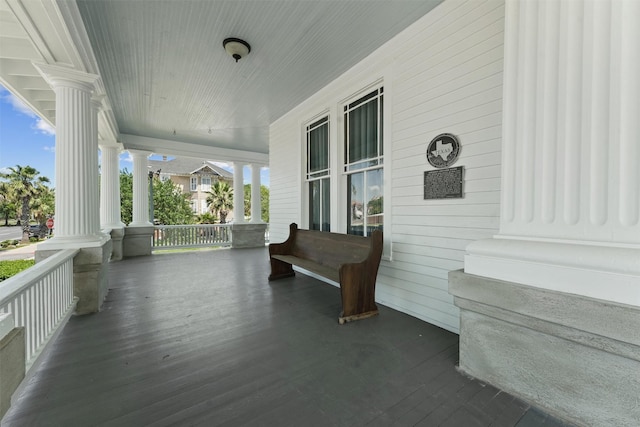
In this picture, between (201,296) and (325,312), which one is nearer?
(325,312)

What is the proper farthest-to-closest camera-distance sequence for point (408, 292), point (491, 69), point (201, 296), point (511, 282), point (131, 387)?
1. point (201, 296)
2. point (408, 292)
3. point (491, 69)
4. point (131, 387)
5. point (511, 282)

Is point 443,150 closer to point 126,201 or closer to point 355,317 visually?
point 355,317

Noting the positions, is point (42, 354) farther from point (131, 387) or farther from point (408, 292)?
point (408, 292)

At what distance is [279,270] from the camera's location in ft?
15.6

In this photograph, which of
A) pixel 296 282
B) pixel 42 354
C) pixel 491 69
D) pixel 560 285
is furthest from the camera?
pixel 296 282

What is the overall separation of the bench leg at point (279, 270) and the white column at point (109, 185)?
4.49 metres

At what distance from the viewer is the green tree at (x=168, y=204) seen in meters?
17.9

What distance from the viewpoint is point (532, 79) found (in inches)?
67.8

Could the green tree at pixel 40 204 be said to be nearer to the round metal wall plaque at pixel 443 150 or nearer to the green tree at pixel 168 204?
the green tree at pixel 168 204

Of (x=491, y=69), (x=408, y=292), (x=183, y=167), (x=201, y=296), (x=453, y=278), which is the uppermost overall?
(x=183, y=167)

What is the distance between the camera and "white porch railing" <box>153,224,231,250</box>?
8.44 m

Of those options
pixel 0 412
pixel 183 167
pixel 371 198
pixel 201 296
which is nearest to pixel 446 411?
pixel 0 412

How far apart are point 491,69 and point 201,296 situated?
14.1 ft

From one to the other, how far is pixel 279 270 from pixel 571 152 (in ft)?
13.5
